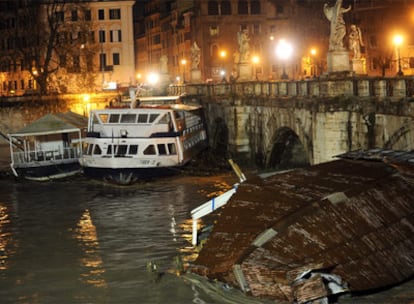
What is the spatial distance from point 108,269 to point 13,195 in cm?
1786

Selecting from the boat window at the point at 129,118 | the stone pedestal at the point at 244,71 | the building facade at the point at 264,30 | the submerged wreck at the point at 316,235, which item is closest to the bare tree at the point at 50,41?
the building facade at the point at 264,30

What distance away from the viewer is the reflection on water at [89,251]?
21688 mm

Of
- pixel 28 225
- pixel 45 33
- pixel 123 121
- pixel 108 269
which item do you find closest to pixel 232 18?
pixel 45 33

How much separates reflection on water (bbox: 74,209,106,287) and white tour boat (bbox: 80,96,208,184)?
27.2 feet

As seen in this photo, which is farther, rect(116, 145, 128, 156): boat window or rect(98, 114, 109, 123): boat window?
rect(98, 114, 109, 123): boat window

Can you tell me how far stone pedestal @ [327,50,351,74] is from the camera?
30.6m

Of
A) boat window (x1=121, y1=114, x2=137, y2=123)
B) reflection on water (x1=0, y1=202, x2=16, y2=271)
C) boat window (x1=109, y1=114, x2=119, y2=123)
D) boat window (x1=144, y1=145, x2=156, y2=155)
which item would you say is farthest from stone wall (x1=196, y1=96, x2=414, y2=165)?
reflection on water (x1=0, y1=202, x2=16, y2=271)

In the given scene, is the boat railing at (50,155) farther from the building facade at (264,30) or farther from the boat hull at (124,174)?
the building facade at (264,30)

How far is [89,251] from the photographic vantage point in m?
25.2

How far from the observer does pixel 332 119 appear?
97.2 ft

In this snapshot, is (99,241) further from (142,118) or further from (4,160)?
(4,160)

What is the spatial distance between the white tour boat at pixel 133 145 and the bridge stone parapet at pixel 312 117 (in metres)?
4.12

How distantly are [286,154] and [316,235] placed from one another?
24619mm

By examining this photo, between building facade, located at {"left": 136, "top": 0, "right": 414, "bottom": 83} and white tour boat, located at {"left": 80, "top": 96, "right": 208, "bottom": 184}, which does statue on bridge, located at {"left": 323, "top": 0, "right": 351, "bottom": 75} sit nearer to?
white tour boat, located at {"left": 80, "top": 96, "right": 208, "bottom": 184}
